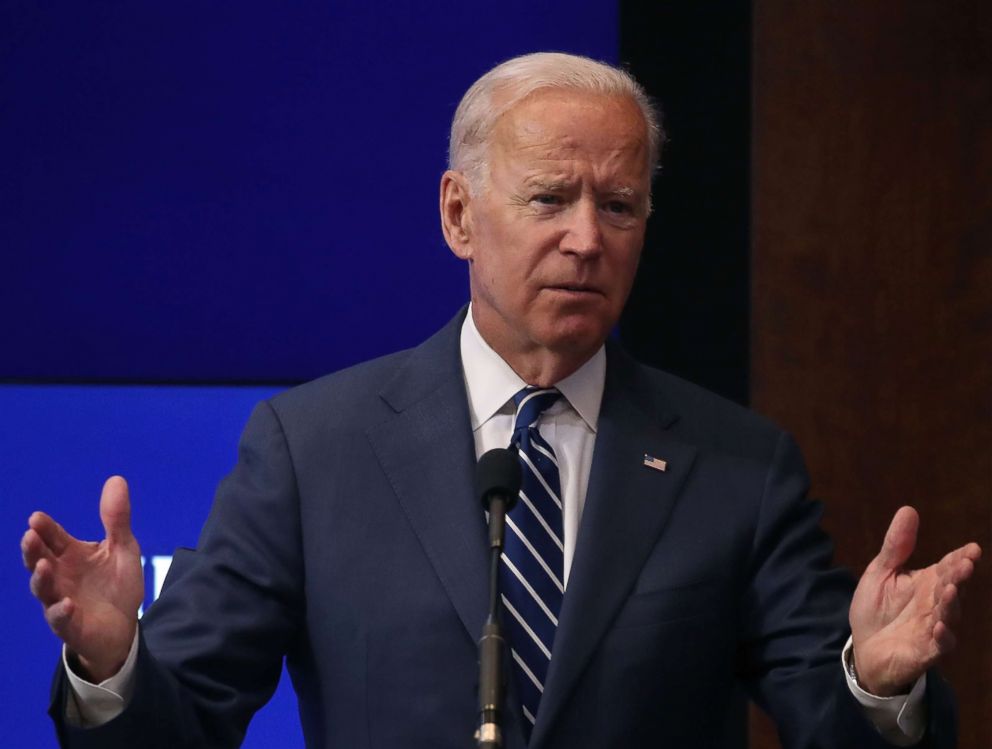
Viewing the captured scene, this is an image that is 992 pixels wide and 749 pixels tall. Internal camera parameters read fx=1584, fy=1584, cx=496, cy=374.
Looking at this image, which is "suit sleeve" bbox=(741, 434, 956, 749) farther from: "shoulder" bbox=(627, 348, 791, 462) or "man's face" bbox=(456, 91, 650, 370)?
"man's face" bbox=(456, 91, 650, 370)

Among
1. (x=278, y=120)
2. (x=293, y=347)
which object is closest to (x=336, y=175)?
(x=278, y=120)

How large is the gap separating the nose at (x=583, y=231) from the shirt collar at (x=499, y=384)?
0.72ft

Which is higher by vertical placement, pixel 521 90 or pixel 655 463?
pixel 521 90

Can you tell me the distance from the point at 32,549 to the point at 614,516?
2.58 feet

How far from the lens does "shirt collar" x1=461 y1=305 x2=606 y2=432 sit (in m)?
2.32

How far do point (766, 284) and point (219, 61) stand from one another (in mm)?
1230

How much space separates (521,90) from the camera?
2311 millimetres

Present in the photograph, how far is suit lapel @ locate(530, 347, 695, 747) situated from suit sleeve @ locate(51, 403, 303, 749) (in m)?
0.39

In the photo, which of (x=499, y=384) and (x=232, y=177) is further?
(x=232, y=177)

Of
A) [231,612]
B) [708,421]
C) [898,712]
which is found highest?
[708,421]

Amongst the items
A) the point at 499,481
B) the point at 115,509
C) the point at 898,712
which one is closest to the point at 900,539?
the point at 898,712

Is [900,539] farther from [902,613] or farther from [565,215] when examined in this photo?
[565,215]

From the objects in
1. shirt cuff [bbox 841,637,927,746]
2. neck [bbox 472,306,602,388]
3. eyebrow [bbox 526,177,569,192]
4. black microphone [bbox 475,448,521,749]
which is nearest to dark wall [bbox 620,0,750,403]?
neck [bbox 472,306,602,388]

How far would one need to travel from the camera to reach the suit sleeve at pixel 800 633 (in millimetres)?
2016
